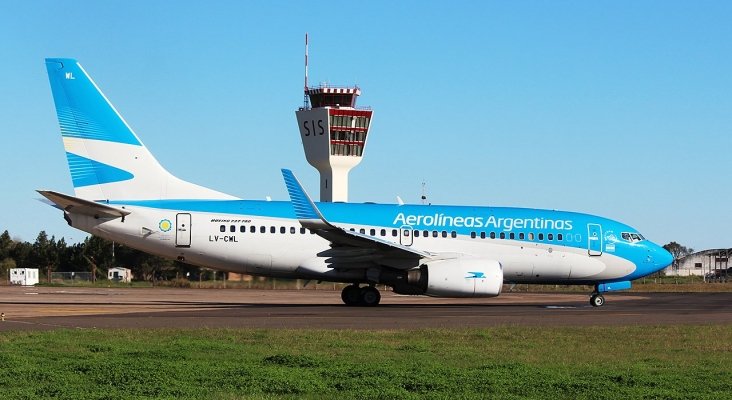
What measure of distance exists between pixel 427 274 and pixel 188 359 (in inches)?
698

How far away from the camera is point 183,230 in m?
32.7

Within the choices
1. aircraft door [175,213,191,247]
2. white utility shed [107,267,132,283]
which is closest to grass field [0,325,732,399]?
aircraft door [175,213,191,247]

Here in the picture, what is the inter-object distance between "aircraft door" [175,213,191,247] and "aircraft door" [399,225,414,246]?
674 cm

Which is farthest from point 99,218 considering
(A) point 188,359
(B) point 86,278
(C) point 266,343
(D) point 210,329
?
(B) point 86,278

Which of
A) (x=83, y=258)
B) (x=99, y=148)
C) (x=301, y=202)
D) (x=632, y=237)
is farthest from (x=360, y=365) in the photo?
(x=83, y=258)

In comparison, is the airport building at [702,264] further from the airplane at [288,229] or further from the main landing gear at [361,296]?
the main landing gear at [361,296]

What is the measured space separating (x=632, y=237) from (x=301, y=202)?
12.8 m

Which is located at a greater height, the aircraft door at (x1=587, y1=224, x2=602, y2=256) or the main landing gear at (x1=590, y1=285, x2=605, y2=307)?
the aircraft door at (x1=587, y1=224, x2=602, y2=256)

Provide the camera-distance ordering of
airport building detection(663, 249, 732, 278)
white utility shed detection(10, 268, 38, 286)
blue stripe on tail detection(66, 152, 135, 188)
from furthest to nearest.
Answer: airport building detection(663, 249, 732, 278) < white utility shed detection(10, 268, 38, 286) < blue stripe on tail detection(66, 152, 135, 188)

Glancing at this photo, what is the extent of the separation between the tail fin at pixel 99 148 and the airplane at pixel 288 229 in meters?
0.03

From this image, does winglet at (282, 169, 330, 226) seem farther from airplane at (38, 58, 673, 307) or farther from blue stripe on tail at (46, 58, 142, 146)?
blue stripe on tail at (46, 58, 142, 146)

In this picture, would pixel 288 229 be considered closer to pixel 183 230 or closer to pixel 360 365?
pixel 183 230

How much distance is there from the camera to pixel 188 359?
1471 cm

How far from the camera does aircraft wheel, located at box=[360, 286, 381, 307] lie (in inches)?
1318
